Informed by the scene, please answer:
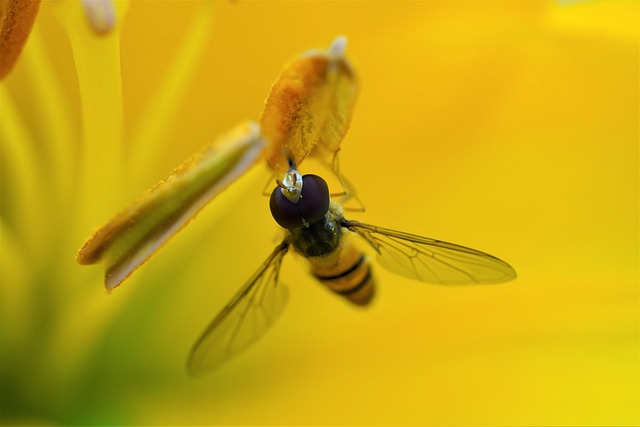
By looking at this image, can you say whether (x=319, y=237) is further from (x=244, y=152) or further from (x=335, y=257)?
(x=244, y=152)

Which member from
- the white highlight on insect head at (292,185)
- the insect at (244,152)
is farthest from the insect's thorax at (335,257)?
the insect at (244,152)

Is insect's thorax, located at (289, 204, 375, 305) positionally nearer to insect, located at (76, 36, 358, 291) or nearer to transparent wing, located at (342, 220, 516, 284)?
transparent wing, located at (342, 220, 516, 284)

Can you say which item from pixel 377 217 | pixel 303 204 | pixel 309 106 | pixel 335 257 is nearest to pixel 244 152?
pixel 309 106

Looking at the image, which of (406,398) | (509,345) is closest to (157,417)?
(406,398)

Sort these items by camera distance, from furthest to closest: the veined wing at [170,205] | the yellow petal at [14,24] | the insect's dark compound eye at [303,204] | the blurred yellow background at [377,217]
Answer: the blurred yellow background at [377,217], the insect's dark compound eye at [303,204], the yellow petal at [14,24], the veined wing at [170,205]

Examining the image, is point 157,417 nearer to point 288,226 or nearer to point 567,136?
point 288,226

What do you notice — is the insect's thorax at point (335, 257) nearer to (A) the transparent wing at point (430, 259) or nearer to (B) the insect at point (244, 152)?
(A) the transparent wing at point (430, 259)

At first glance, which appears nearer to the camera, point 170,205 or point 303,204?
point 170,205
